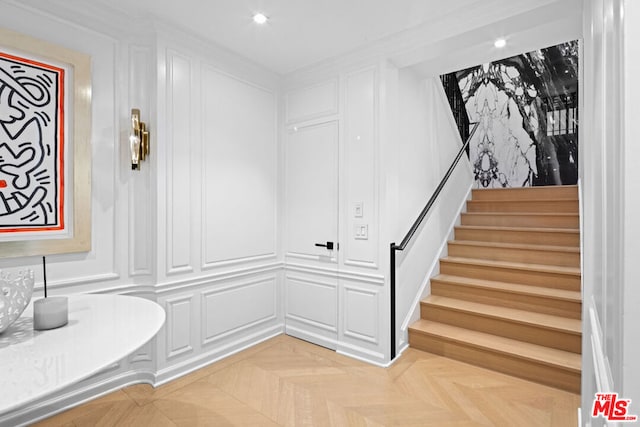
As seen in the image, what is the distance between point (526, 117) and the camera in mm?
5469

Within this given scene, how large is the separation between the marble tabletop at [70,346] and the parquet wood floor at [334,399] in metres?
1.01

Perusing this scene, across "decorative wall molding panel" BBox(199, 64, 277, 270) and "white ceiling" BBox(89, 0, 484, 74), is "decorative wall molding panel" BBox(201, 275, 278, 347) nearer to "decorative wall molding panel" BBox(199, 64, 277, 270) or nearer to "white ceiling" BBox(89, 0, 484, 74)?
"decorative wall molding panel" BBox(199, 64, 277, 270)

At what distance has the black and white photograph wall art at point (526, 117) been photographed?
523 cm

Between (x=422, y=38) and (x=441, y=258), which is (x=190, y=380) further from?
(x=422, y=38)

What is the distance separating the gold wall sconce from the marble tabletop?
1150 mm

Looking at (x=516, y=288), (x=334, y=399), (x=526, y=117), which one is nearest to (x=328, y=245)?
(x=334, y=399)

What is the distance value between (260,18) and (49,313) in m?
2.24

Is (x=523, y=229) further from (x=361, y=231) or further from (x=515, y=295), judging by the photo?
(x=361, y=231)

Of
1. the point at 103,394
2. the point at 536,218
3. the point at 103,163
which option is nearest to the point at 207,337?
the point at 103,394

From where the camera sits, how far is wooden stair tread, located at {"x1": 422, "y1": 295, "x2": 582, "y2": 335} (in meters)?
2.69

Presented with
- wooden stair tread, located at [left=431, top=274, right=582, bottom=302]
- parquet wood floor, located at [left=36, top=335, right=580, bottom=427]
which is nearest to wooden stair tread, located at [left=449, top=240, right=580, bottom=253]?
wooden stair tread, located at [left=431, top=274, right=582, bottom=302]

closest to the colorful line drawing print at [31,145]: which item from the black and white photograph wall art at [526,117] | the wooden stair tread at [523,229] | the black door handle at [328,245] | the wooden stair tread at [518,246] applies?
the black door handle at [328,245]

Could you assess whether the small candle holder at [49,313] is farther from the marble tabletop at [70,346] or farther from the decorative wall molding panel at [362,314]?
the decorative wall molding panel at [362,314]

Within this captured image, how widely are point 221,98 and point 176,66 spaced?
446 mm
